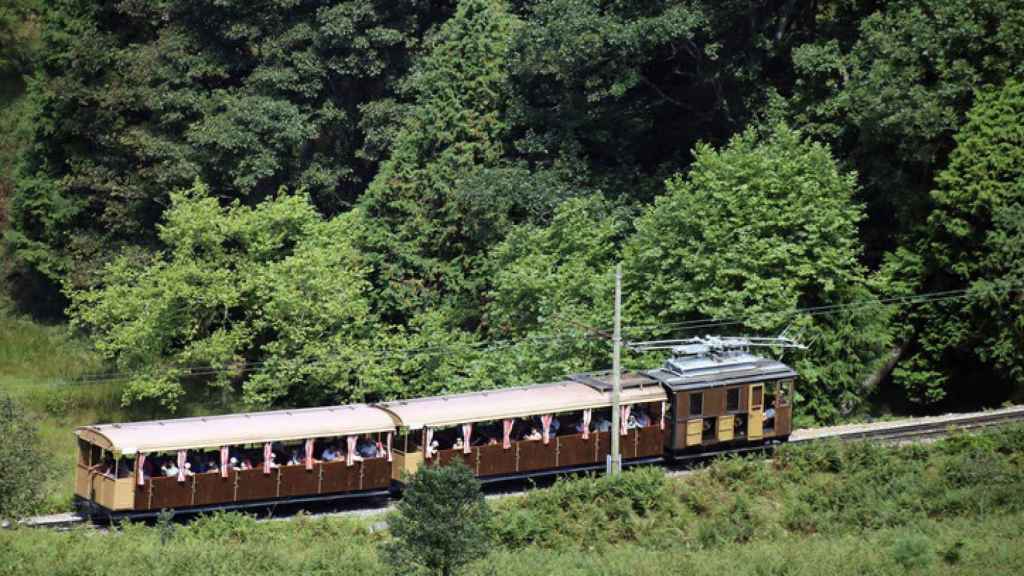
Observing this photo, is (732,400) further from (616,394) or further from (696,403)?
(616,394)

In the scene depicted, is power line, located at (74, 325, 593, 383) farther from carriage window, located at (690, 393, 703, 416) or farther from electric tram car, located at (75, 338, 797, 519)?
carriage window, located at (690, 393, 703, 416)

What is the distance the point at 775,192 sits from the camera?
51.2 meters

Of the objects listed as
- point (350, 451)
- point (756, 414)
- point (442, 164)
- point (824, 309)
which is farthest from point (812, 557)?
point (442, 164)

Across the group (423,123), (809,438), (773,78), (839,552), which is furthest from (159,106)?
(839,552)

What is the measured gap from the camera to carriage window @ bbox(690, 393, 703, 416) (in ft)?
149

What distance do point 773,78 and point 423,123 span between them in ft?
42.0

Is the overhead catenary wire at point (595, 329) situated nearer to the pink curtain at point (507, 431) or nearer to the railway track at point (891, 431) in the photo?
the railway track at point (891, 431)

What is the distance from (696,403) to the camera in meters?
45.3

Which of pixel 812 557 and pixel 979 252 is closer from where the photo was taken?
pixel 812 557

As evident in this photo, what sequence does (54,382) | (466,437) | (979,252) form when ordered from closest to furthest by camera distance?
(466,437)
(979,252)
(54,382)

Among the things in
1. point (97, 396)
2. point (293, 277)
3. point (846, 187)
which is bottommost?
point (97, 396)

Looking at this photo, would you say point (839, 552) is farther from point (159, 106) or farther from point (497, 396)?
point (159, 106)

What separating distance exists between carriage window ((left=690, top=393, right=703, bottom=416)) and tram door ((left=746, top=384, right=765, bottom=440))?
63.8 inches

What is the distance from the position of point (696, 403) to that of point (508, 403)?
5412mm
